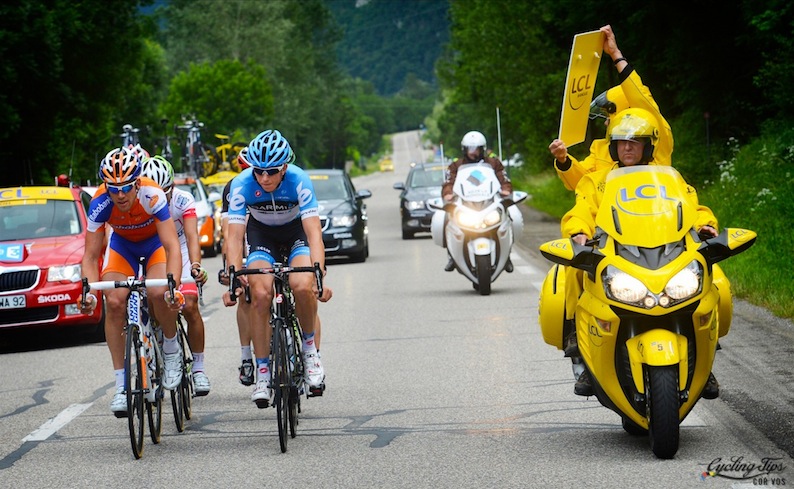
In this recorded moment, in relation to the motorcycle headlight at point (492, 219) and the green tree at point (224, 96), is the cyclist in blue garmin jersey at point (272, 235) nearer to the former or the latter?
the motorcycle headlight at point (492, 219)

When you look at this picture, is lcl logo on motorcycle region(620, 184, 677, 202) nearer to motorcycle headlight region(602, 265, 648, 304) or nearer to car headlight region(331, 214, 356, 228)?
motorcycle headlight region(602, 265, 648, 304)

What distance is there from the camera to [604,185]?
312 inches

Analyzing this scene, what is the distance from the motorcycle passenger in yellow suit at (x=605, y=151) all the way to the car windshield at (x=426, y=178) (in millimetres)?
22623

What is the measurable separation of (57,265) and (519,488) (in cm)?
842

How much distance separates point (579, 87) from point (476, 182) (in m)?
8.01

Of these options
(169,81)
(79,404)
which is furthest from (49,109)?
(169,81)

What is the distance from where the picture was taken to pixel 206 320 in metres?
16.2

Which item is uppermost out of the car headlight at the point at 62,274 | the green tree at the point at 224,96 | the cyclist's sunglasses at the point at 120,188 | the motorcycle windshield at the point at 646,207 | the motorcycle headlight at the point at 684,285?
the green tree at the point at 224,96

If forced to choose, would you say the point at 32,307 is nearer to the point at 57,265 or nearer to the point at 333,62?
the point at 57,265

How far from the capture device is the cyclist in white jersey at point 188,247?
373 inches

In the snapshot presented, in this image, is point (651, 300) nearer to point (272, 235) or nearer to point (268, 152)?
point (268, 152)

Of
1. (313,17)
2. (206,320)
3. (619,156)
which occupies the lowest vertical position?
(206,320)

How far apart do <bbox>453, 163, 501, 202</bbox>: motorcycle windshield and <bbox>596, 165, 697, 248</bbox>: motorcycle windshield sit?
9.25 meters

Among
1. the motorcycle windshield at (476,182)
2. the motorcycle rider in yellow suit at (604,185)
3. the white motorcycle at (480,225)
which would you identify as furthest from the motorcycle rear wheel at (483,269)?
the motorcycle rider in yellow suit at (604,185)
